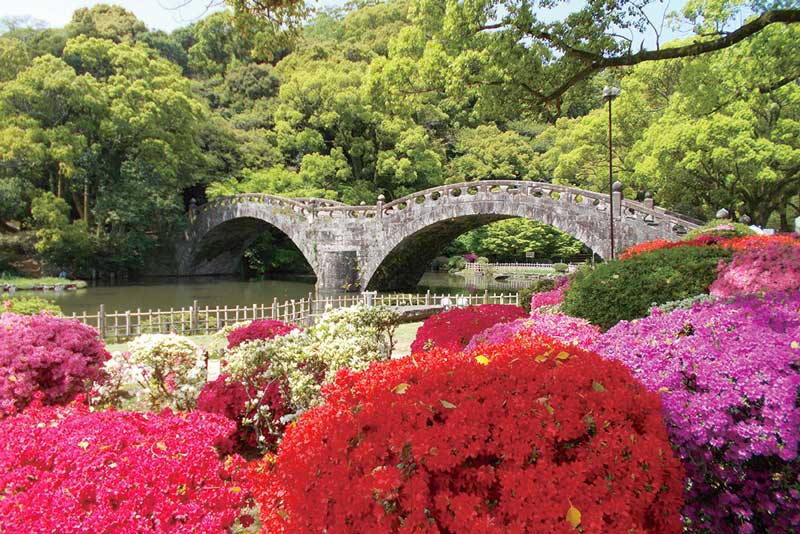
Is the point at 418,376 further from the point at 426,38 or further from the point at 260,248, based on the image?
the point at 260,248

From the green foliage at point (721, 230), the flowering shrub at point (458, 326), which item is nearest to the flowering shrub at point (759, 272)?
the flowering shrub at point (458, 326)

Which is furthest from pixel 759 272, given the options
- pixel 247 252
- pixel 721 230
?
pixel 247 252

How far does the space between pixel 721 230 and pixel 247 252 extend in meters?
27.9

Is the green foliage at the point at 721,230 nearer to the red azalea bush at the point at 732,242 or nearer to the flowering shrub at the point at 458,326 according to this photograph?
the red azalea bush at the point at 732,242

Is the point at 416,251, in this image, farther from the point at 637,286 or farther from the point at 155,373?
the point at 155,373

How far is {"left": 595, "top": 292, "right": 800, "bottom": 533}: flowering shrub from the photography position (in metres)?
2.63

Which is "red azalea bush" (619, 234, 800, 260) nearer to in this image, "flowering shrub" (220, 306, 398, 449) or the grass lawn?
"flowering shrub" (220, 306, 398, 449)

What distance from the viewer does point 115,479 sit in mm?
2615

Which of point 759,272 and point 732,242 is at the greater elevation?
point 732,242

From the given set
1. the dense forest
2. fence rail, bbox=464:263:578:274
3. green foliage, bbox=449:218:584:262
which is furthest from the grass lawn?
green foliage, bbox=449:218:584:262

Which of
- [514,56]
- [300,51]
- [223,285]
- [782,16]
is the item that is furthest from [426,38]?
[300,51]

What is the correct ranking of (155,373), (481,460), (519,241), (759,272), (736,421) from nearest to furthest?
(481,460) → (736,421) → (155,373) → (759,272) → (519,241)

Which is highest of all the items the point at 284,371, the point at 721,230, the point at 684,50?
the point at 684,50

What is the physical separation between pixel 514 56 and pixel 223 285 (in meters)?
24.3
